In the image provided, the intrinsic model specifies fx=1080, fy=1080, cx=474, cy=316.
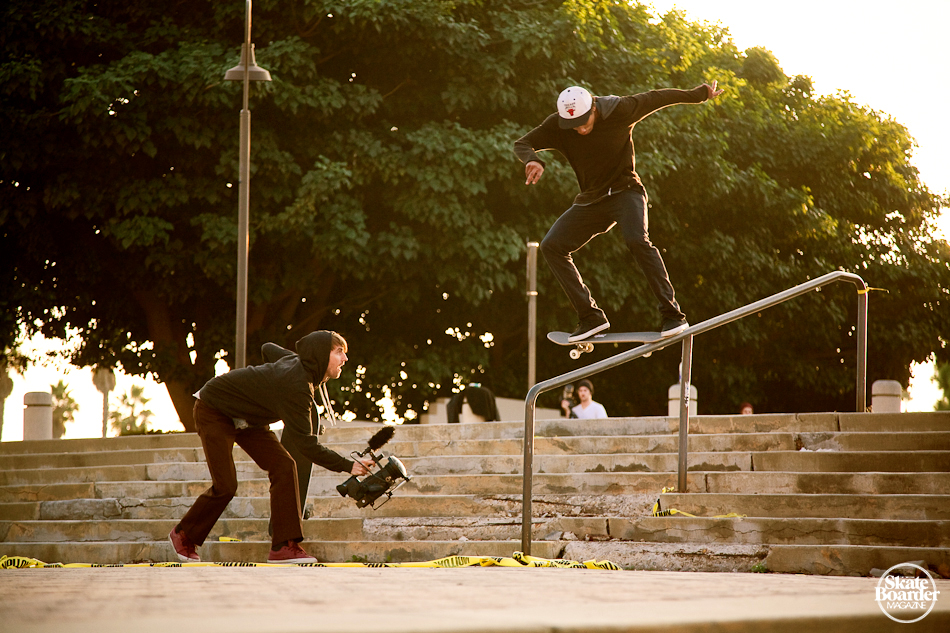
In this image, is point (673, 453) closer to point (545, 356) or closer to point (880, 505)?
point (880, 505)

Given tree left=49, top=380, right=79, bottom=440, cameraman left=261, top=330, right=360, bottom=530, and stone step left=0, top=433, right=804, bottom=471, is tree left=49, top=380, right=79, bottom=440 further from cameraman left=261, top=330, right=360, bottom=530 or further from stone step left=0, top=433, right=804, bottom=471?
cameraman left=261, top=330, right=360, bottom=530

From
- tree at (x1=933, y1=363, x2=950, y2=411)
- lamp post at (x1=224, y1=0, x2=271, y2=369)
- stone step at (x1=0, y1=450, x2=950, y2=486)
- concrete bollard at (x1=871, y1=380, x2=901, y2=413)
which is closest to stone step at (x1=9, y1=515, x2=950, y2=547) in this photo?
stone step at (x1=0, y1=450, x2=950, y2=486)

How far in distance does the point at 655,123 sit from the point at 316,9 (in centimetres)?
596

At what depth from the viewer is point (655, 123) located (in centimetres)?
1841

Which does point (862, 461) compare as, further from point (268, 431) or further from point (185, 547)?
point (185, 547)

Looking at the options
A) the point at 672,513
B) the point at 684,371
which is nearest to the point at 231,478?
the point at 672,513

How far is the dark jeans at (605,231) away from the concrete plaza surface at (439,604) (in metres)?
3.12

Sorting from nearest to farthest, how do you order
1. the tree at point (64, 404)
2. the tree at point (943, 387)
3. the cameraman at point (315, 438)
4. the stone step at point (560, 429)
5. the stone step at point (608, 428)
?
the cameraman at point (315, 438), the stone step at point (608, 428), the stone step at point (560, 429), the tree at point (943, 387), the tree at point (64, 404)

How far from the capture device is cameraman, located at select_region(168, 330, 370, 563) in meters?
7.28

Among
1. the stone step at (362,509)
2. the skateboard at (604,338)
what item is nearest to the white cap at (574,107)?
the skateboard at (604,338)

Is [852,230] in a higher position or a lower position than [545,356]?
higher

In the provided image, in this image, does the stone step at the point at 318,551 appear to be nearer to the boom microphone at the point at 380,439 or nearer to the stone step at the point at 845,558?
the boom microphone at the point at 380,439

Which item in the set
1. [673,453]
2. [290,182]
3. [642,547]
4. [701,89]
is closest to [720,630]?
[642,547]

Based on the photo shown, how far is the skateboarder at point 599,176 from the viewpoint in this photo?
25.6 ft
